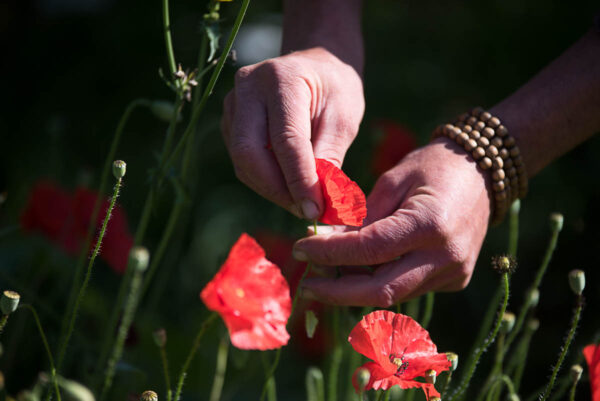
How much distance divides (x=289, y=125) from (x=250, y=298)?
23 centimetres

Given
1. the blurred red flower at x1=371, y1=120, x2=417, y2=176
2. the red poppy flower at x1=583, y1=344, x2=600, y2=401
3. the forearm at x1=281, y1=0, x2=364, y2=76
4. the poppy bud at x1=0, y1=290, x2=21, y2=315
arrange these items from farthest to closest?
the blurred red flower at x1=371, y1=120, x2=417, y2=176
the forearm at x1=281, y1=0, x2=364, y2=76
the red poppy flower at x1=583, y1=344, x2=600, y2=401
the poppy bud at x1=0, y1=290, x2=21, y2=315

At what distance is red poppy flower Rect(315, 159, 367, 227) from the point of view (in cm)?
72

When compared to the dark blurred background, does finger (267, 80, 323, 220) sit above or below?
above

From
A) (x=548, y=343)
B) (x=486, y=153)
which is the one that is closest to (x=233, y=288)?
(x=486, y=153)

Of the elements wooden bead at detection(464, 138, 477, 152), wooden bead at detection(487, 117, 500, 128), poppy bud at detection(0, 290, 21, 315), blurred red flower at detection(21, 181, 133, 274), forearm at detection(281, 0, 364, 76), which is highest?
forearm at detection(281, 0, 364, 76)

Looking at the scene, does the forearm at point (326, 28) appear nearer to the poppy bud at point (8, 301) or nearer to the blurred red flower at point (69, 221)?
the blurred red flower at point (69, 221)

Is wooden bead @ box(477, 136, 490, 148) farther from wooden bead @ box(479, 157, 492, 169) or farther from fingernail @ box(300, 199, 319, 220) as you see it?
fingernail @ box(300, 199, 319, 220)

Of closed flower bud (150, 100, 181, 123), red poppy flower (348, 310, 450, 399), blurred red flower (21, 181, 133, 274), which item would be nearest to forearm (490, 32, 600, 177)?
red poppy flower (348, 310, 450, 399)

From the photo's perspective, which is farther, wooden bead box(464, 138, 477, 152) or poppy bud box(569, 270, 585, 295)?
wooden bead box(464, 138, 477, 152)

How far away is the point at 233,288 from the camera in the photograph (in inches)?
26.8

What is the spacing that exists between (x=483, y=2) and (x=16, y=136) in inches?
64.9

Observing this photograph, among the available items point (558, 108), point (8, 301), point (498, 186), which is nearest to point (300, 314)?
point (498, 186)

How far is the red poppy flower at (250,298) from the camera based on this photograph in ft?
2.14

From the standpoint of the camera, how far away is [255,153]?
0.79 m
